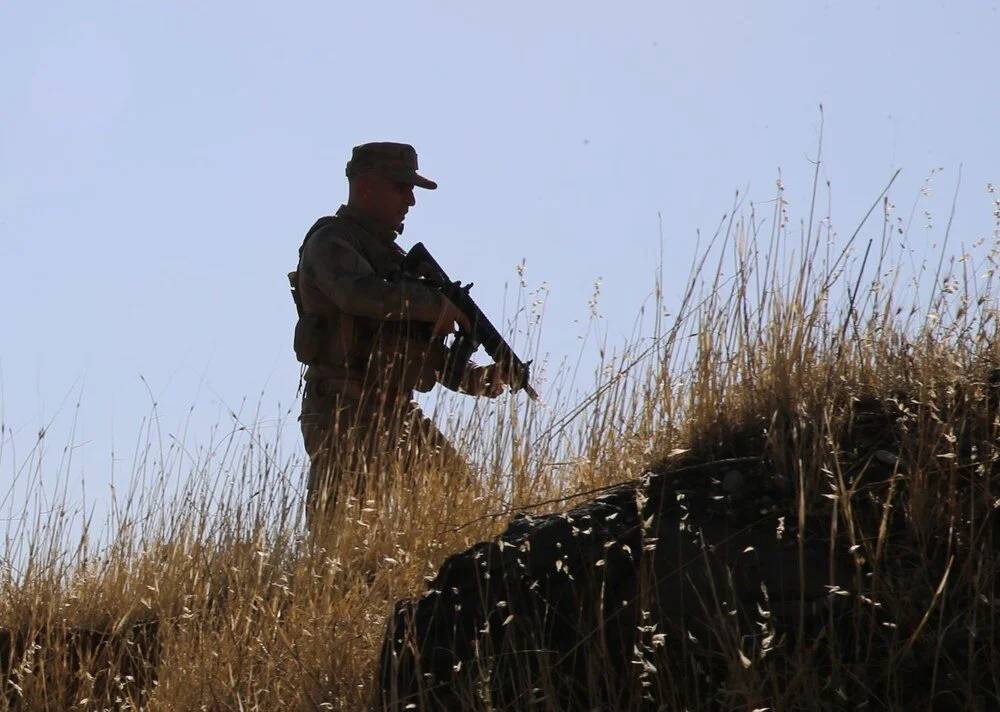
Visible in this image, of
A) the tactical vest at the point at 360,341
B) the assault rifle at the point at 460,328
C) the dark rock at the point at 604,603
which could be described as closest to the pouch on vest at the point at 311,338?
the tactical vest at the point at 360,341

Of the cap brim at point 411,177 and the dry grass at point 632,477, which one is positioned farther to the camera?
the cap brim at point 411,177

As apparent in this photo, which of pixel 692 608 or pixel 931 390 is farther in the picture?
pixel 931 390

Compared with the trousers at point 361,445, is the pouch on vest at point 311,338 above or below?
above

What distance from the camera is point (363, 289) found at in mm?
5727

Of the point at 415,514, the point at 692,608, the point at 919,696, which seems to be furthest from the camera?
the point at 415,514

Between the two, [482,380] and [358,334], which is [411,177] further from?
[482,380]

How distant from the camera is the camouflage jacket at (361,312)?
18.8 ft

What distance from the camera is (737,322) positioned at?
418 centimetres

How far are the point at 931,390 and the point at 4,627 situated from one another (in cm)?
317

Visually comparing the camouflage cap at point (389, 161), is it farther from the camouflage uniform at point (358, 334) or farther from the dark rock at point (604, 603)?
the dark rock at point (604, 603)

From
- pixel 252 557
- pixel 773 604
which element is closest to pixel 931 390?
pixel 773 604

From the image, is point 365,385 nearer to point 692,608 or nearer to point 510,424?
point 510,424

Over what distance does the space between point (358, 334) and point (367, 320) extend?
0.07m

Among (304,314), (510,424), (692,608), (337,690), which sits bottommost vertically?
(337,690)
